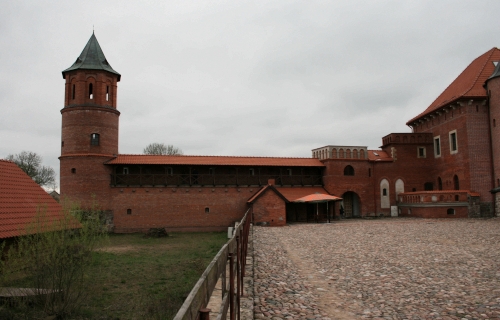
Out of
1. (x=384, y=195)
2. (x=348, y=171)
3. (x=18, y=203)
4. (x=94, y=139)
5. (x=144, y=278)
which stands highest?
(x=94, y=139)

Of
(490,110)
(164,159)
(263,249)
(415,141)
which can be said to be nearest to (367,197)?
(415,141)

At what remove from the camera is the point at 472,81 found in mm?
25766

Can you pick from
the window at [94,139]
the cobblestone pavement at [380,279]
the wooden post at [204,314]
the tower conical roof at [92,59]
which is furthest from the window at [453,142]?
the wooden post at [204,314]

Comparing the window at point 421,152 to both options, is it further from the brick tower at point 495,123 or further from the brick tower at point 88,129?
the brick tower at point 88,129

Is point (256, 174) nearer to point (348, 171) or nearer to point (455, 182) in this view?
point (348, 171)

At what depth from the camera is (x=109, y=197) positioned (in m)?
22.7

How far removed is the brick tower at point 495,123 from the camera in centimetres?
2350

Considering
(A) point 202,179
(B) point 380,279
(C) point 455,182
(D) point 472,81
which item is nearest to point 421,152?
(C) point 455,182

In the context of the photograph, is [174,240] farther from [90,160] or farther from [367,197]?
[367,197]

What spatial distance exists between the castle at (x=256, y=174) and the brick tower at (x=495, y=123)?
0.06 metres

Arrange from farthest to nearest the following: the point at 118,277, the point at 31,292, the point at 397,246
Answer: the point at 397,246 < the point at 118,277 < the point at 31,292

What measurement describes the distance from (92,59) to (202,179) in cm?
1057

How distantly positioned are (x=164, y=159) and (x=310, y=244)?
13384 mm

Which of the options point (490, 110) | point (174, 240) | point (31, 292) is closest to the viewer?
point (31, 292)
